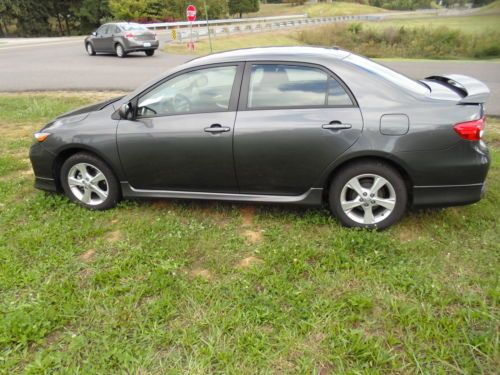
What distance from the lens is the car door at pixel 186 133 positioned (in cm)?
375

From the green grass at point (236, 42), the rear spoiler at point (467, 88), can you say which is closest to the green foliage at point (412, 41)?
the green grass at point (236, 42)

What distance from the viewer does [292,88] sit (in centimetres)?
364

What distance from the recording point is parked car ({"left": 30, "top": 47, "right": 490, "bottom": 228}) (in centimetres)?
338

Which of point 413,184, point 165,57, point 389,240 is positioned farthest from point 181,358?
point 165,57

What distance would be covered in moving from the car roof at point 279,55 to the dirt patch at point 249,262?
1.78 metres

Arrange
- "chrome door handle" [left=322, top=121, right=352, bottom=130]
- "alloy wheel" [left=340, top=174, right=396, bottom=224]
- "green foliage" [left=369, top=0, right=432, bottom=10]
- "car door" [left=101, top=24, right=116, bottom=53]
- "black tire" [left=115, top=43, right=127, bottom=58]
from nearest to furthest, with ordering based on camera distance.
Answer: "chrome door handle" [left=322, top=121, right=352, bottom=130] → "alloy wheel" [left=340, top=174, right=396, bottom=224] → "black tire" [left=115, top=43, right=127, bottom=58] → "car door" [left=101, top=24, right=116, bottom=53] → "green foliage" [left=369, top=0, right=432, bottom=10]

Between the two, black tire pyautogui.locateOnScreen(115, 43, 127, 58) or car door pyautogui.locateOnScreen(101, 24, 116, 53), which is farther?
car door pyautogui.locateOnScreen(101, 24, 116, 53)

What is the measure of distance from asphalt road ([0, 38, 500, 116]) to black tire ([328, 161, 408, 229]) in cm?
562

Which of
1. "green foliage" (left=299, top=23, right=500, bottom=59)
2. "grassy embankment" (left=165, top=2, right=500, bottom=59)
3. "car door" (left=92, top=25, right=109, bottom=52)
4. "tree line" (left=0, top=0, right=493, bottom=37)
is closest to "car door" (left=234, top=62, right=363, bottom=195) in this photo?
"car door" (left=92, top=25, right=109, bottom=52)

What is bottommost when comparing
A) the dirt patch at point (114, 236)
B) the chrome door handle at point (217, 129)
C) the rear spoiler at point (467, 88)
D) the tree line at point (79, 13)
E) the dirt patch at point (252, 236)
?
the dirt patch at point (252, 236)

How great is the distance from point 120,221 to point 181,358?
1981 millimetres

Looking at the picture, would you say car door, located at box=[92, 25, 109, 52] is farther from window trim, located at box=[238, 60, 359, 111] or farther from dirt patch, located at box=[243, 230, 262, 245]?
dirt patch, located at box=[243, 230, 262, 245]

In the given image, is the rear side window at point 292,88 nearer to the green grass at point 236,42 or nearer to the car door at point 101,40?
the green grass at point 236,42

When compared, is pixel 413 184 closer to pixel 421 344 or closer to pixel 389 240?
pixel 389 240
